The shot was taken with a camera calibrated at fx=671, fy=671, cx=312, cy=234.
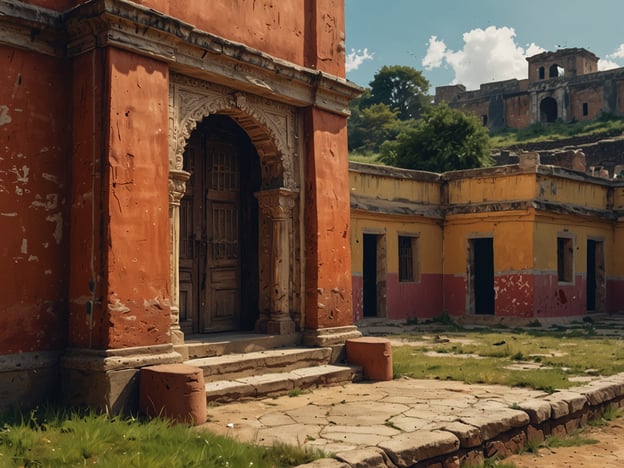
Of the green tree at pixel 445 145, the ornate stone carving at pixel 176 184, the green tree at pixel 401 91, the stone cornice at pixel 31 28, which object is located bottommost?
the ornate stone carving at pixel 176 184

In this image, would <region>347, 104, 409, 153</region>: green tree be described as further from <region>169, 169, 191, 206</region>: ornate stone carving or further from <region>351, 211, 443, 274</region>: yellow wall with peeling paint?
<region>169, 169, 191, 206</region>: ornate stone carving

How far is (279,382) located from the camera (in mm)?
7270

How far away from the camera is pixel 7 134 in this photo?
Result: 5980 millimetres

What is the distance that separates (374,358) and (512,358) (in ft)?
10.2

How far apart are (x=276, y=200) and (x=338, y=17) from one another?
282cm

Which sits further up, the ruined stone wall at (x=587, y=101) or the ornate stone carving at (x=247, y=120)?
the ruined stone wall at (x=587, y=101)

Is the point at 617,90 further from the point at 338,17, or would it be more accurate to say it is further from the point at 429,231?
the point at 338,17

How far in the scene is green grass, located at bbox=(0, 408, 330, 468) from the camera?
14.9 ft

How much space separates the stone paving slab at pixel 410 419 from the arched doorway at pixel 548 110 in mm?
45887

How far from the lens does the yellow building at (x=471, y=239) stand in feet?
56.0

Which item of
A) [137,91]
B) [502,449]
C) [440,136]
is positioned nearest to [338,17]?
[137,91]

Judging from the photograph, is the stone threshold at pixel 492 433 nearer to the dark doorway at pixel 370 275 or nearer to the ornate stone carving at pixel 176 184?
the ornate stone carving at pixel 176 184

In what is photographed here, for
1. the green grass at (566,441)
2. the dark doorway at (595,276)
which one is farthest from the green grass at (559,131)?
the green grass at (566,441)

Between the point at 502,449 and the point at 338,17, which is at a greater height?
Result: the point at 338,17
